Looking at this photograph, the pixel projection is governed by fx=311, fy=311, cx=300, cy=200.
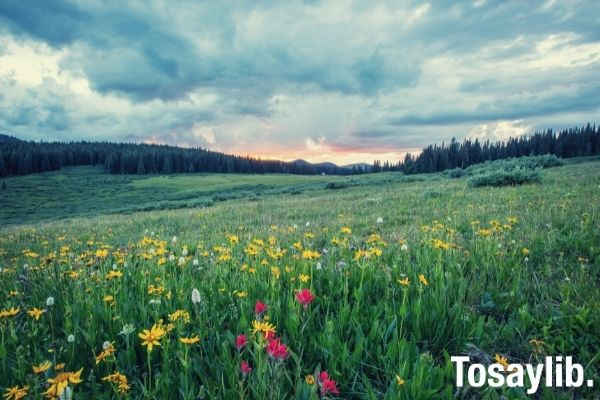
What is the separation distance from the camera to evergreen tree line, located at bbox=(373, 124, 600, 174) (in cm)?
10062

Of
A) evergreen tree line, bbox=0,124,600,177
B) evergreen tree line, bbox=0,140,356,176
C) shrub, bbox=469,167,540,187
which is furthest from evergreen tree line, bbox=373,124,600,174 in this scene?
shrub, bbox=469,167,540,187

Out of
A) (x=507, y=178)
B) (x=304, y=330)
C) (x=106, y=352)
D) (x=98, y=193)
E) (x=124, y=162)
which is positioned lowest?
(x=98, y=193)

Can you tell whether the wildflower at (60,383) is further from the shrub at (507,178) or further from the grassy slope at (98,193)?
the grassy slope at (98,193)

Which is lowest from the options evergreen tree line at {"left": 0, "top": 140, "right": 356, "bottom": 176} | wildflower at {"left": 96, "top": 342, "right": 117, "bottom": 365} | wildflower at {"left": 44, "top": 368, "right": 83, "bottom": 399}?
wildflower at {"left": 96, "top": 342, "right": 117, "bottom": 365}

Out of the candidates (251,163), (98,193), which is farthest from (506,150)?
(98,193)

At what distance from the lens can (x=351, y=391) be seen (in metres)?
1.96

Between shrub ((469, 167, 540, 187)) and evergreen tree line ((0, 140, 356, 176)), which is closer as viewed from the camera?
shrub ((469, 167, 540, 187))

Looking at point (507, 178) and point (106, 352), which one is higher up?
point (507, 178)

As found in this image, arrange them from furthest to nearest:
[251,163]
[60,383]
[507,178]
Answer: [251,163]
[507,178]
[60,383]

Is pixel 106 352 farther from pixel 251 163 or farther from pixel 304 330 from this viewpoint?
pixel 251 163

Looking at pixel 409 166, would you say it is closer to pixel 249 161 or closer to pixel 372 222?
pixel 249 161

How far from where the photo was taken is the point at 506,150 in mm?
115625

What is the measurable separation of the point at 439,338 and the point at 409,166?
11988 centimetres

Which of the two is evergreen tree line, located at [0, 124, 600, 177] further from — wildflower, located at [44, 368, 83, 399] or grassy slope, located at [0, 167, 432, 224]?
wildflower, located at [44, 368, 83, 399]
